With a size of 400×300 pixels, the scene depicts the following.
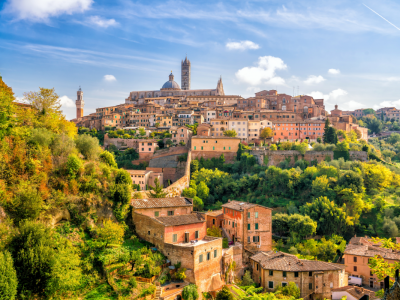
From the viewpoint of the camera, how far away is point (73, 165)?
21828mm

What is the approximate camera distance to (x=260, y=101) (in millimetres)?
67562

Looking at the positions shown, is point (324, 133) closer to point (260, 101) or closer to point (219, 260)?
point (260, 101)

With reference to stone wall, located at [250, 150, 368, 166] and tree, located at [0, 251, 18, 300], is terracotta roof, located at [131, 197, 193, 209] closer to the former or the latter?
tree, located at [0, 251, 18, 300]

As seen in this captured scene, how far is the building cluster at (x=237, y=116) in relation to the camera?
5678cm

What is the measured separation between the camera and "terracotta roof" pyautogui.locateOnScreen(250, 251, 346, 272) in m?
23.9

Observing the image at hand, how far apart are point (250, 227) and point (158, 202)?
25.4 ft

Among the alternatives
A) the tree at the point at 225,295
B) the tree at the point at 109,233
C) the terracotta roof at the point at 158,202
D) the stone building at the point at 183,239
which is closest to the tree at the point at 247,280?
the stone building at the point at 183,239

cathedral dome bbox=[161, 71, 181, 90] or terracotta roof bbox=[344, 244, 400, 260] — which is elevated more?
cathedral dome bbox=[161, 71, 181, 90]

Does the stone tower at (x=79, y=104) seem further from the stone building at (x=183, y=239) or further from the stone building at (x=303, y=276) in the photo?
the stone building at (x=303, y=276)

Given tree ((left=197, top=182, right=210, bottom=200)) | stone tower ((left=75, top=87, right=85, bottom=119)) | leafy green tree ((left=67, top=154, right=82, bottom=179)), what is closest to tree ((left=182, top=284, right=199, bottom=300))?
leafy green tree ((left=67, top=154, right=82, bottom=179))

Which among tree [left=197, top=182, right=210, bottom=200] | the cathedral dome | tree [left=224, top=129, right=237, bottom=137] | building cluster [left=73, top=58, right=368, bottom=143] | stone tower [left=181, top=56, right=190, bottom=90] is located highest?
stone tower [left=181, top=56, right=190, bottom=90]

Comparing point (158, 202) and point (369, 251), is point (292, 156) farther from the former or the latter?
point (158, 202)

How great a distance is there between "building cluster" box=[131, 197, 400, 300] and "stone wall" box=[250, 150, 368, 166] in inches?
755

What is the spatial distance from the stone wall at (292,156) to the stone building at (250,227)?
821 inches
